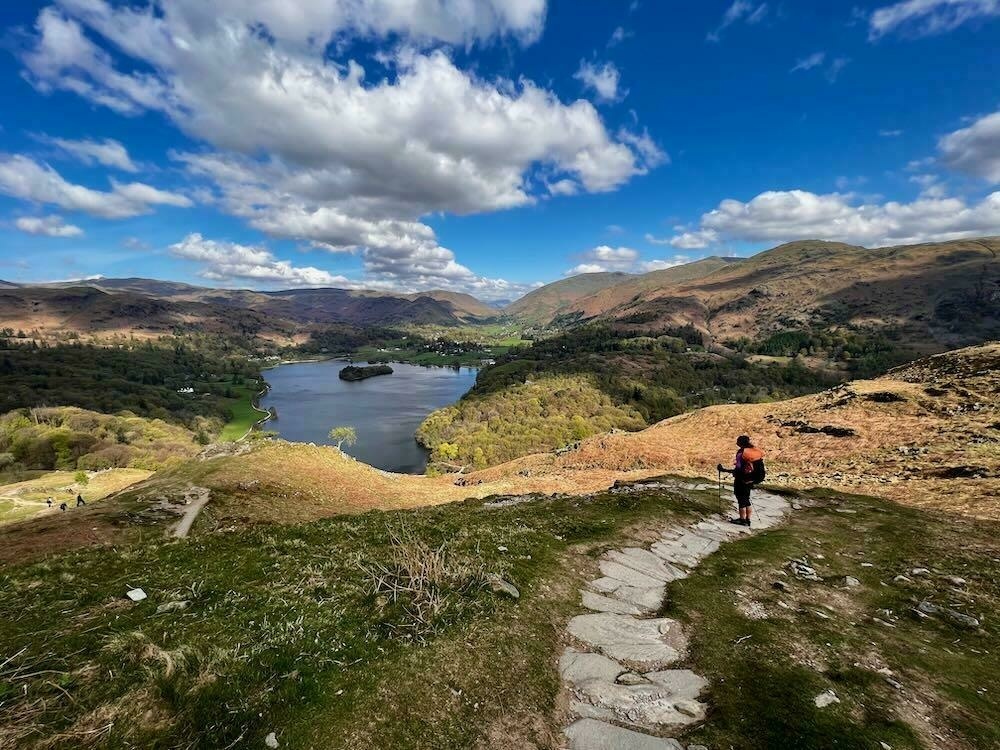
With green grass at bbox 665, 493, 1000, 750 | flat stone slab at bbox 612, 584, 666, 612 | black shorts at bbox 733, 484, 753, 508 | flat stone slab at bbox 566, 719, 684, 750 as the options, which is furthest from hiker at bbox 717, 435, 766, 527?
flat stone slab at bbox 566, 719, 684, 750

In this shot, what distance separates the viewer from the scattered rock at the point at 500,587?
33.2ft

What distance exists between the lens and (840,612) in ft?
36.7

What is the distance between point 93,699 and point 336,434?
12433 cm

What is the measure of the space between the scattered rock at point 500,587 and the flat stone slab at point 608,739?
3.28 meters

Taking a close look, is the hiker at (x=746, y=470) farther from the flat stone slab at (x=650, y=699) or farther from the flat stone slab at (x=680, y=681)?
the flat stone slab at (x=650, y=699)

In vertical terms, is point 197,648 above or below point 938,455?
above

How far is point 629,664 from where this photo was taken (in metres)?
8.73

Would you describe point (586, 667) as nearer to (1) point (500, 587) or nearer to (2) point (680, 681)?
(2) point (680, 681)

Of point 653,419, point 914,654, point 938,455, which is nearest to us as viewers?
point 914,654

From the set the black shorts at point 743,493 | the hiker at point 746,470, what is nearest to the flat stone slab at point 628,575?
the hiker at point 746,470

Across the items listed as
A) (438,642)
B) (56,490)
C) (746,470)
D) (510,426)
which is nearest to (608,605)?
(438,642)

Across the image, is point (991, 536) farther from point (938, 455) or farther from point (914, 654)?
point (938, 455)

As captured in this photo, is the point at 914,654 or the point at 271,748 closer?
the point at 271,748

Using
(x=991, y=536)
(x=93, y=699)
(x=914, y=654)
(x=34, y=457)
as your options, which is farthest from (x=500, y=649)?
(x=34, y=457)
